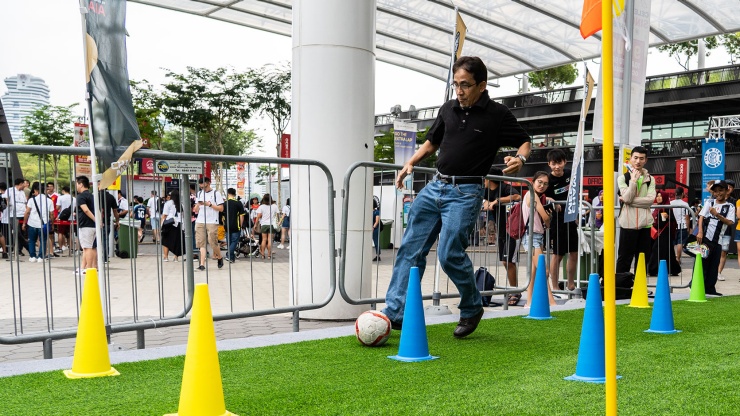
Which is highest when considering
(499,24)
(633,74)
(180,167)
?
(499,24)

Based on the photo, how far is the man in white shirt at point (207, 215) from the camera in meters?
7.43

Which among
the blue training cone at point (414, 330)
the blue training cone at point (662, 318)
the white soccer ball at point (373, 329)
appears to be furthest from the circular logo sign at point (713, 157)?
the blue training cone at point (414, 330)

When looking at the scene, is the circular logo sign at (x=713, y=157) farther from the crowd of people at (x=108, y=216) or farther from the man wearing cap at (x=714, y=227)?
the crowd of people at (x=108, y=216)

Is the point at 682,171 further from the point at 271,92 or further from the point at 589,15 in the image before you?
the point at 589,15

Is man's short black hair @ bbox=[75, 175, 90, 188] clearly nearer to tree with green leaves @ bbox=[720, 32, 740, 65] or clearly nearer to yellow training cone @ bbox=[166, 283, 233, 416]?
yellow training cone @ bbox=[166, 283, 233, 416]

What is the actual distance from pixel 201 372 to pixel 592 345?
7.04 ft

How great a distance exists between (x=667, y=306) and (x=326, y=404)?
379 centimetres

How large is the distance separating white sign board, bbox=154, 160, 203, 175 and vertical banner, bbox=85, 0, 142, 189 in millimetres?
625

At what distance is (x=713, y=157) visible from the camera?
2620 cm

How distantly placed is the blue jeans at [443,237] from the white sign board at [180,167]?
1727mm

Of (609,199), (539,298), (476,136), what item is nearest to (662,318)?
(539,298)

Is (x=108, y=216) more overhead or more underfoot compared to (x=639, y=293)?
more overhead

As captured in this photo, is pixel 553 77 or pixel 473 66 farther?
pixel 553 77

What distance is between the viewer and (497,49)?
23828 mm
